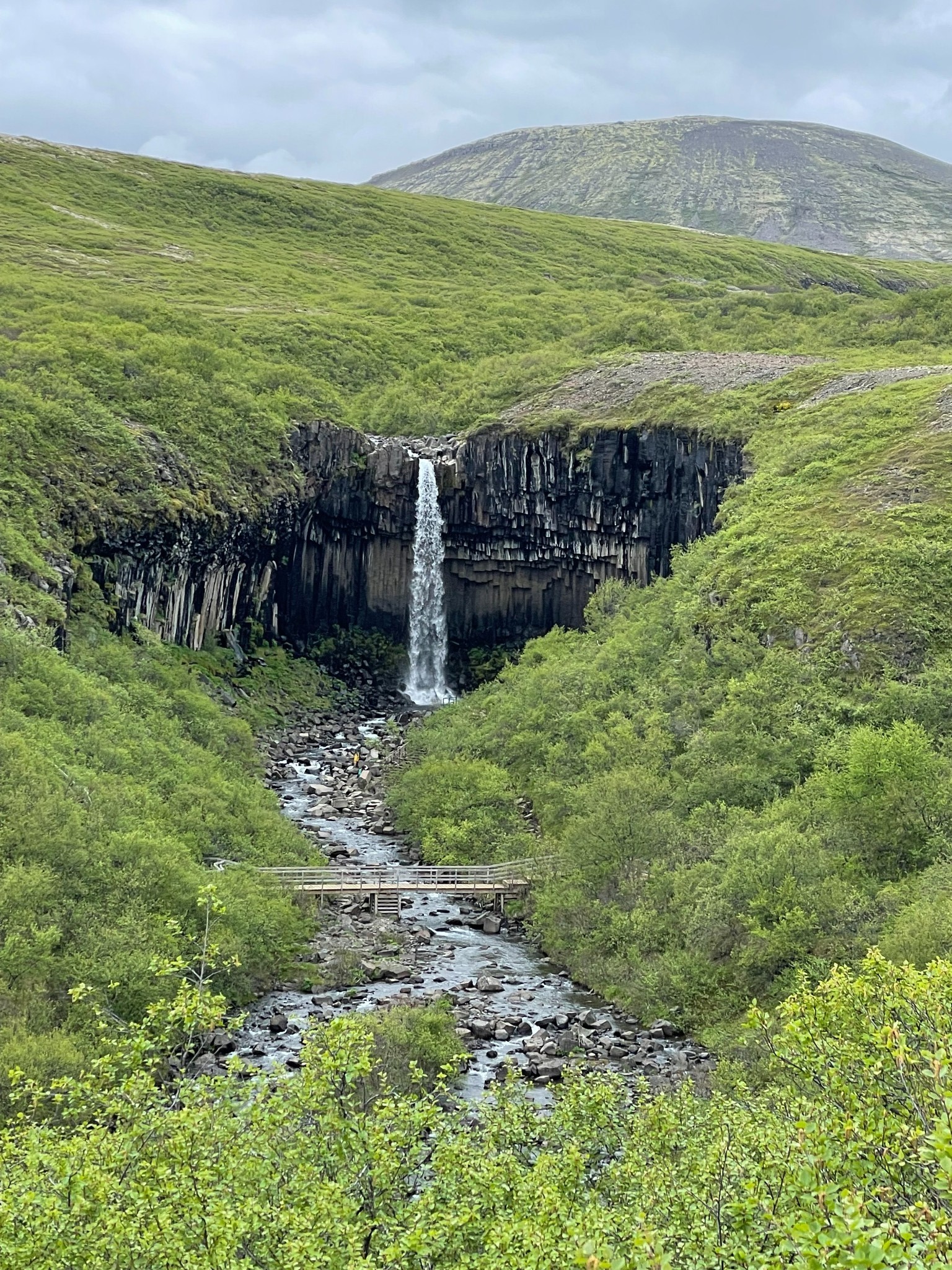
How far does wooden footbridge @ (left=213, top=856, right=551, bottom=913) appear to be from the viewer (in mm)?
34875

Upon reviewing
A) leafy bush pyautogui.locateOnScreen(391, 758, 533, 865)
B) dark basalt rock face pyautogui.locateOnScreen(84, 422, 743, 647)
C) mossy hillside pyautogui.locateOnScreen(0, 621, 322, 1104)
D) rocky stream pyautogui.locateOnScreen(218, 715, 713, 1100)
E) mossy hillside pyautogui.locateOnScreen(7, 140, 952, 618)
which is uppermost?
mossy hillside pyautogui.locateOnScreen(7, 140, 952, 618)

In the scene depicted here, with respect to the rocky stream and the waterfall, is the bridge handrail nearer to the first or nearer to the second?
the rocky stream

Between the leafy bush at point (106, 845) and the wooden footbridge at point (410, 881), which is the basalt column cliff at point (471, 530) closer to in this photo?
the leafy bush at point (106, 845)

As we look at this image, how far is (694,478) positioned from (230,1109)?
156ft

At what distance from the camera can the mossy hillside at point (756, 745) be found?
27078 mm

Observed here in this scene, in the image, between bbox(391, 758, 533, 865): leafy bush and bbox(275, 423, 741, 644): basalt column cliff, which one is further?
bbox(275, 423, 741, 644): basalt column cliff

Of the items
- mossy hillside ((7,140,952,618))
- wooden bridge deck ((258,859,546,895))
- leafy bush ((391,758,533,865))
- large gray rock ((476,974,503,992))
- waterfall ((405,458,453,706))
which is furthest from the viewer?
waterfall ((405,458,453,706))

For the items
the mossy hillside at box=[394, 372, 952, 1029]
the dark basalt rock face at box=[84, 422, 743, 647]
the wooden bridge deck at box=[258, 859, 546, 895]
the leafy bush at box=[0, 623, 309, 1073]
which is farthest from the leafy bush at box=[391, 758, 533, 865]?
the dark basalt rock face at box=[84, 422, 743, 647]

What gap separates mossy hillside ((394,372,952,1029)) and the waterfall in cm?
1020

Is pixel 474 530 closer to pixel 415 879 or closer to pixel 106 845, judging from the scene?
pixel 415 879

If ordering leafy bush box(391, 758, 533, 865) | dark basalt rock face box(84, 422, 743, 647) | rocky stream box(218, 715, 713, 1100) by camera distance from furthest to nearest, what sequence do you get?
dark basalt rock face box(84, 422, 743, 647)
leafy bush box(391, 758, 533, 865)
rocky stream box(218, 715, 713, 1100)

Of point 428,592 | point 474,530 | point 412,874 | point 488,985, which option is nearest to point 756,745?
point 488,985

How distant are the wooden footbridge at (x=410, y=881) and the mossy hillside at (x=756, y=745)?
4.47 feet

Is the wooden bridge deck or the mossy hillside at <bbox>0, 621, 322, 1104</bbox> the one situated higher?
the mossy hillside at <bbox>0, 621, 322, 1104</bbox>
